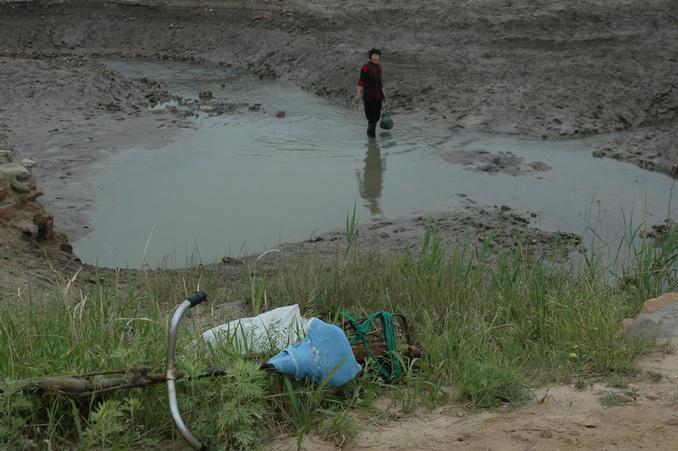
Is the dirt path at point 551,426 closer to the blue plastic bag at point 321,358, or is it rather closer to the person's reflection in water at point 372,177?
the blue plastic bag at point 321,358

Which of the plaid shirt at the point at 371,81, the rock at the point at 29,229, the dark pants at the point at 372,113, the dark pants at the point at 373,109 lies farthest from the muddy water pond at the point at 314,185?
the rock at the point at 29,229

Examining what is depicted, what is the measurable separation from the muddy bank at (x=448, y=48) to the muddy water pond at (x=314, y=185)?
0.90 meters

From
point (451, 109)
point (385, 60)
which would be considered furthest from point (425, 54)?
point (451, 109)

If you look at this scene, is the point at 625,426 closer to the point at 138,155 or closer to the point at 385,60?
the point at 138,155

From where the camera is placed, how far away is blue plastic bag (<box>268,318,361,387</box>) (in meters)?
4.26

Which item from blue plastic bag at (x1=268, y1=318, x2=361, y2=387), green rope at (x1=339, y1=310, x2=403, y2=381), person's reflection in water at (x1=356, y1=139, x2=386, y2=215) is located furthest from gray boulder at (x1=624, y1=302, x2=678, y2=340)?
person's reflection in water at (x1=356, y1=139, x2=386, y2=215)

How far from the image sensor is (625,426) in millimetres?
4219

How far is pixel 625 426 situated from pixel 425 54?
13.0 metres

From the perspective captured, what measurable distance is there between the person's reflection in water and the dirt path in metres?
6.18

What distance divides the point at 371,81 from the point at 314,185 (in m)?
2.20

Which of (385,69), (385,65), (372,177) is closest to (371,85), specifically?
(372,177)

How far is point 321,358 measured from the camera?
4.32 m

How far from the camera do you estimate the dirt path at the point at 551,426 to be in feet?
13.3

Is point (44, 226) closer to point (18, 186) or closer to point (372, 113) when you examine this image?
point (18, 186)
